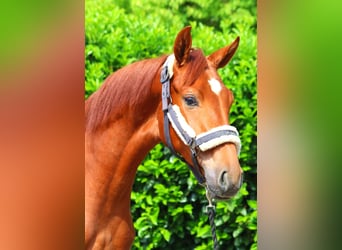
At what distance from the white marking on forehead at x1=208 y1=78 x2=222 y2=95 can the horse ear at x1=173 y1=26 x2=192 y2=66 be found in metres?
0.16

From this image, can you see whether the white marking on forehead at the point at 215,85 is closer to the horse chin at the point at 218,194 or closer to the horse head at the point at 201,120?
the horse head at the point at 201,120

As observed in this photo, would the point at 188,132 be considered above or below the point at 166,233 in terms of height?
above

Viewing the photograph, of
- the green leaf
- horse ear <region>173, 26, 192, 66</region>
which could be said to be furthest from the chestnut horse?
the green leaf

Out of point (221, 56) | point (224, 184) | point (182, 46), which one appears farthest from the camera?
point (221, 56)

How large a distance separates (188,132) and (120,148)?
0.34 meters

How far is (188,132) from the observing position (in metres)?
2.77

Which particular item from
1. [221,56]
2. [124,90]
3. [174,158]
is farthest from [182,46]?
[174,158]

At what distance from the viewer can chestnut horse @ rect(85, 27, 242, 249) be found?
108 inches

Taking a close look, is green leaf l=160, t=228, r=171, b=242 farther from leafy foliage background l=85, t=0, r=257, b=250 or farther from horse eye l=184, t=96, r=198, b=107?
horse eye l=184, t=96, r=198, b=107

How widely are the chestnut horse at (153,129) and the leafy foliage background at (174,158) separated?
55 cm

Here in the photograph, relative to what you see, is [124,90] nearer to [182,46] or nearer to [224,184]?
[182,46]

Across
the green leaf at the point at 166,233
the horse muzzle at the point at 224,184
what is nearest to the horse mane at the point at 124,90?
the horse muzzle at the point at 224,184

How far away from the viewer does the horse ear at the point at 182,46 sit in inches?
110
